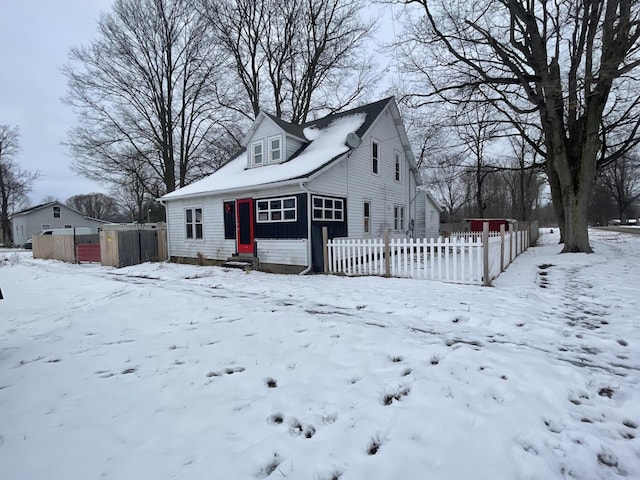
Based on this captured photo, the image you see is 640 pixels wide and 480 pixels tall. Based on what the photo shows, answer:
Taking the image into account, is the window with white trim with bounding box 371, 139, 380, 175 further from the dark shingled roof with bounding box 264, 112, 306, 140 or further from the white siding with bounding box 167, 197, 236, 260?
the white siding with bounding box 167, 197, 236, 260

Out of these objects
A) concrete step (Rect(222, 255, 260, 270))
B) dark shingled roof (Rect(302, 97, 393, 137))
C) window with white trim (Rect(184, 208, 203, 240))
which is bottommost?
concrete step (Rect(222, 255, 260, 270))

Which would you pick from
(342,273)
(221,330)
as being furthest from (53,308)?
(342,273)

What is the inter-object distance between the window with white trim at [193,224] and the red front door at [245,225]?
279 centimetres

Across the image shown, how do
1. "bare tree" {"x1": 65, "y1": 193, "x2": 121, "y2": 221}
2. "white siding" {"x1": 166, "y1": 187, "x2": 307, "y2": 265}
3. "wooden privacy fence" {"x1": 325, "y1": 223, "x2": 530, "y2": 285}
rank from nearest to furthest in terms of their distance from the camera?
"wooden privacy fence" {"x1": 325, "y1": 223, "x2": 530, "y2": 285} → "white siding" {"x1": 166, "y1": 187, "x2": 307, "y2": 265} → "bare tree" {"x1": 65, "y1": 193, "x2": 121, "y2": 221}

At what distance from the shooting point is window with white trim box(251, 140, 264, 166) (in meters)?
14.9

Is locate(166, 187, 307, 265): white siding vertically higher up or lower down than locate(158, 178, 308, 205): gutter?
lower down

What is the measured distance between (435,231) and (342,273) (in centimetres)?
1544

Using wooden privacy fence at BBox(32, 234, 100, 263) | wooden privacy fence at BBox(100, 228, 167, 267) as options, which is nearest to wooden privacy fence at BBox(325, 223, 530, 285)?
wooden privacy fence at BBox(100, 228, 167, 267)

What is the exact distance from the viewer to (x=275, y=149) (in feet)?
47.1

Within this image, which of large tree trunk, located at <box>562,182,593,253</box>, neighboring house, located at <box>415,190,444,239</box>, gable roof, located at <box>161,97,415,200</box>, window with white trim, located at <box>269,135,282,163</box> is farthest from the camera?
neighboring house, located at <box>415,190,444,239</box>

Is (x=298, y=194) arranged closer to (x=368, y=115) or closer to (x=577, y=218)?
(x=368, y=115)

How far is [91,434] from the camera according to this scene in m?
2.50

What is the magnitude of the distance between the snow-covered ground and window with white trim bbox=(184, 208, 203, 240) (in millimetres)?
8498

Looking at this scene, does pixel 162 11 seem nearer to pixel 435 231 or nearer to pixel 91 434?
pixel 435 231
